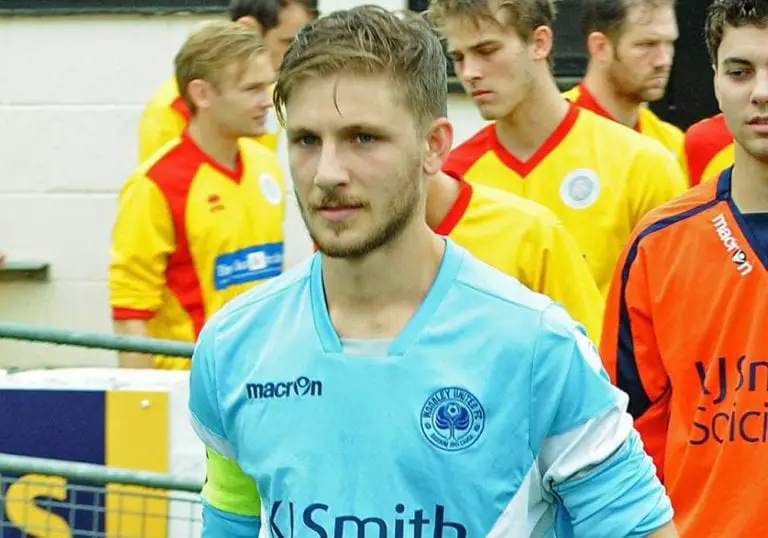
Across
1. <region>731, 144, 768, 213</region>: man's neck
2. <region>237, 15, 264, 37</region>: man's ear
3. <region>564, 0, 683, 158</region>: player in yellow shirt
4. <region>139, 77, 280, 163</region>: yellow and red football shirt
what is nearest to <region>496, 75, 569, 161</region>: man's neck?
<region>564, 0, 683, 158</region>: player in yellow shirt

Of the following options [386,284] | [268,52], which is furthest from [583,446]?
[268,52]

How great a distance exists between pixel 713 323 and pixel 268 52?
392 centimetres

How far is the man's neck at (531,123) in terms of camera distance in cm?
567

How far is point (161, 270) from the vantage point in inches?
247

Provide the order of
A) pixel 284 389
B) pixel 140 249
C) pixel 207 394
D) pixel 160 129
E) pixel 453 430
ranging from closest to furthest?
pixel 453 430, pixel 284 389, pixel 207 394, pixel 140 249, pixel 160 129

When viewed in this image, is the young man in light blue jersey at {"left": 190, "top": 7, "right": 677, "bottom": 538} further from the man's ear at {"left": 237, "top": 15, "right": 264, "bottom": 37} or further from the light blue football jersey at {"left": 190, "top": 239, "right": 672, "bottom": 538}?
the man's ear at {"left": 237, "top": 15, "right": 264, "bottom": 37}

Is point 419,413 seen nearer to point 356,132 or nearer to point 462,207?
point 356,132

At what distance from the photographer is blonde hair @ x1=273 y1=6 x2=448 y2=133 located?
9.36ft

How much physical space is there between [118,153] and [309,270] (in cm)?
579

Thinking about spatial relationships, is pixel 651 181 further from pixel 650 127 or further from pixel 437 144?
pixel 437 144

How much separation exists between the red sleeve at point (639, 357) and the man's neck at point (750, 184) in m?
0.22

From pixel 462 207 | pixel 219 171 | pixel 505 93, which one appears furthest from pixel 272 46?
pixel 462 207

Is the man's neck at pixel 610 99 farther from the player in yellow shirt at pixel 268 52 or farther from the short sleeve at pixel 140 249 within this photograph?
the short sleeve at pixel 140 249

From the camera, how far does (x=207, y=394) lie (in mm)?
3010
